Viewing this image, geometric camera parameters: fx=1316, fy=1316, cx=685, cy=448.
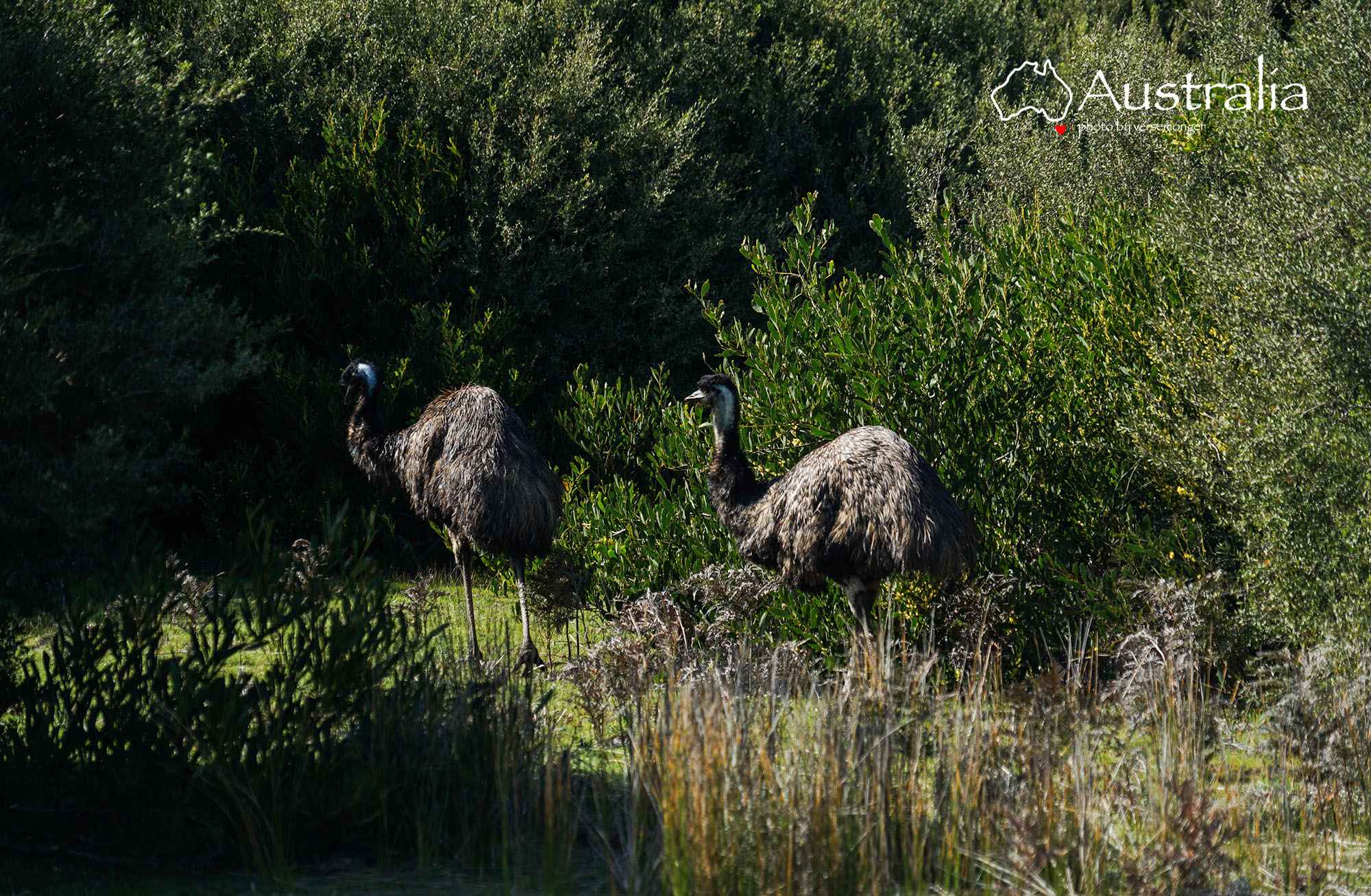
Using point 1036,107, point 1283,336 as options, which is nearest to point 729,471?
point 1283,336

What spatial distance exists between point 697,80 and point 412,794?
40.0 feet

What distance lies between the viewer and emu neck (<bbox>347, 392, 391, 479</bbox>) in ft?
35.5

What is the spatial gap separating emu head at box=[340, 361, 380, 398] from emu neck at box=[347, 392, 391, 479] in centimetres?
6

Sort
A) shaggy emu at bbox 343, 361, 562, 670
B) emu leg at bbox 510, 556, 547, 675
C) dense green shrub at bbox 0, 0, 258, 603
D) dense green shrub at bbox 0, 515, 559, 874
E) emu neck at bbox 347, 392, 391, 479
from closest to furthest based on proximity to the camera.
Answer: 1. dense green shrub at bbox 0, 515, 559, 874
2. dense green shrub at bbox 0, 0, 258, 603
3. emu leg at bbox 510, 556, 547, 675
4. shaggy emu at bbox 343, 361, 562, 670
5. emu neck at bbox 347, 392, 391, 479

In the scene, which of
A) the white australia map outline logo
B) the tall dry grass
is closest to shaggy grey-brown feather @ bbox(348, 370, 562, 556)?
the tall dry grass

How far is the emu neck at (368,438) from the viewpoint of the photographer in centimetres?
1082

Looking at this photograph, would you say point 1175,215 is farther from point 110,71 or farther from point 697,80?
point 697,80

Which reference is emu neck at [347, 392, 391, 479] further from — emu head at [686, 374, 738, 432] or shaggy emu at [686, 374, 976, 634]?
shaggy emu at [686, 374, 976, 634]

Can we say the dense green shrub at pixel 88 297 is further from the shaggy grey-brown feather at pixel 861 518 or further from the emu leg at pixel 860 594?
the emu leg at pixel 860 594

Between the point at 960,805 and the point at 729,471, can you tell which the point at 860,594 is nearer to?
the point at 729,471

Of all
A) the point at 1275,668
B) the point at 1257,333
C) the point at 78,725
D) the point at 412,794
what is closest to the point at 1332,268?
the point at 1257,333

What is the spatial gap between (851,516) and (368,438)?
4.87 m

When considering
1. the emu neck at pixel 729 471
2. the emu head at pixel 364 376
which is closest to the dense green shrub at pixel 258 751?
the emu neck at pixel 729 471

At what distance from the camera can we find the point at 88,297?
5809 millimetres
